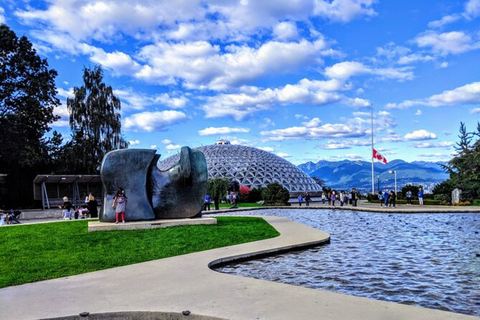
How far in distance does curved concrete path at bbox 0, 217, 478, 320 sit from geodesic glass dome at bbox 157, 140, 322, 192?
A: 4849cm

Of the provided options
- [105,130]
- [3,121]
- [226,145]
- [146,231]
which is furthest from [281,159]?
[146,231]

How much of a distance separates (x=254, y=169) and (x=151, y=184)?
45.2 meters

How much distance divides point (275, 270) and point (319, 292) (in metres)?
2.35

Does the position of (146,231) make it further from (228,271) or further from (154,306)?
(154,306)

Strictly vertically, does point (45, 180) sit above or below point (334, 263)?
above

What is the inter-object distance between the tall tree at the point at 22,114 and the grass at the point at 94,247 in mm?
22910

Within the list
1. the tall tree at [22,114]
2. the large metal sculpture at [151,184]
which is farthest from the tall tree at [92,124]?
the large metal sculpture at [151,184]

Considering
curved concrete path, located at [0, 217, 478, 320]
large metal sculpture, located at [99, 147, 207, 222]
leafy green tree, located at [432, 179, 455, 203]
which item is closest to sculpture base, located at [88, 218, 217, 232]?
large metal sculpture, located at [99, 147, 207, 222]

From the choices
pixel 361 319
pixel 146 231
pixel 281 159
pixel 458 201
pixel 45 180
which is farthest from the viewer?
pixel 281 159

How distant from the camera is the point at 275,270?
859 centimetres

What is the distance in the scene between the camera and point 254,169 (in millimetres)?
60906

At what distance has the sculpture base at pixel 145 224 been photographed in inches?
559

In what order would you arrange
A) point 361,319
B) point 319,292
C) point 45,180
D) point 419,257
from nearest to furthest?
point 361,319, point 319,292, point 419,257, point 45,180

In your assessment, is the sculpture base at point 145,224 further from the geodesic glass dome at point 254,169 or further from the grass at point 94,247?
the geodesic glass dome at point 254,169
